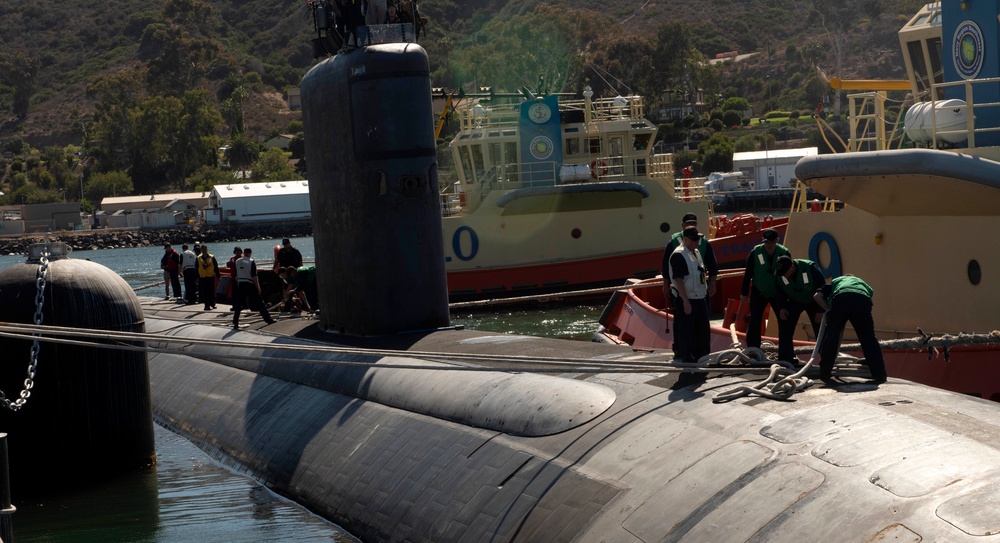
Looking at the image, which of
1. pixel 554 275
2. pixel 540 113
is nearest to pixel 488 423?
pixel 554 275

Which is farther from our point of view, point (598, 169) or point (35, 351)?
point (598, 169)

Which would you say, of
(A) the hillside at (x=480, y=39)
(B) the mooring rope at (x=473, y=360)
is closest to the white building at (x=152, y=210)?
(A) the hillside at (x=480, y=39)

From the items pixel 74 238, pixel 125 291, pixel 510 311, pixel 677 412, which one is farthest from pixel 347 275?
pixel 74 238

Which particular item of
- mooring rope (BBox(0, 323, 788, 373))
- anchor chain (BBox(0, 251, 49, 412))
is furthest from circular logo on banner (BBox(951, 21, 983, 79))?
anchor chain (BBox(0, 251, 49, 412))

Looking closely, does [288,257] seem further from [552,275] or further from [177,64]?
[177,64]

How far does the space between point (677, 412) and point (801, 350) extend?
263 cm

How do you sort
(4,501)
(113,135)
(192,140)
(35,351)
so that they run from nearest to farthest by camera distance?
(4,501)
(35,351)
(192,140)
(113,135)

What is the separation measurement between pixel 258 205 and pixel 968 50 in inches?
3520

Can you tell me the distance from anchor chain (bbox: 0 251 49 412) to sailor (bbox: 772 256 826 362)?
21.4 ft

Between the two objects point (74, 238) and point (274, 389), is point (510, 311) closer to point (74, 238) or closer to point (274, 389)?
point (274, 389)

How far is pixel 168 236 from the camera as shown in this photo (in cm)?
10069

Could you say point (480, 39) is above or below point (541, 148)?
above

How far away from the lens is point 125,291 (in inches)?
463

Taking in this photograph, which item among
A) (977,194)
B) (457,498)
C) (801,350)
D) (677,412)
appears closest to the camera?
(677,412)
